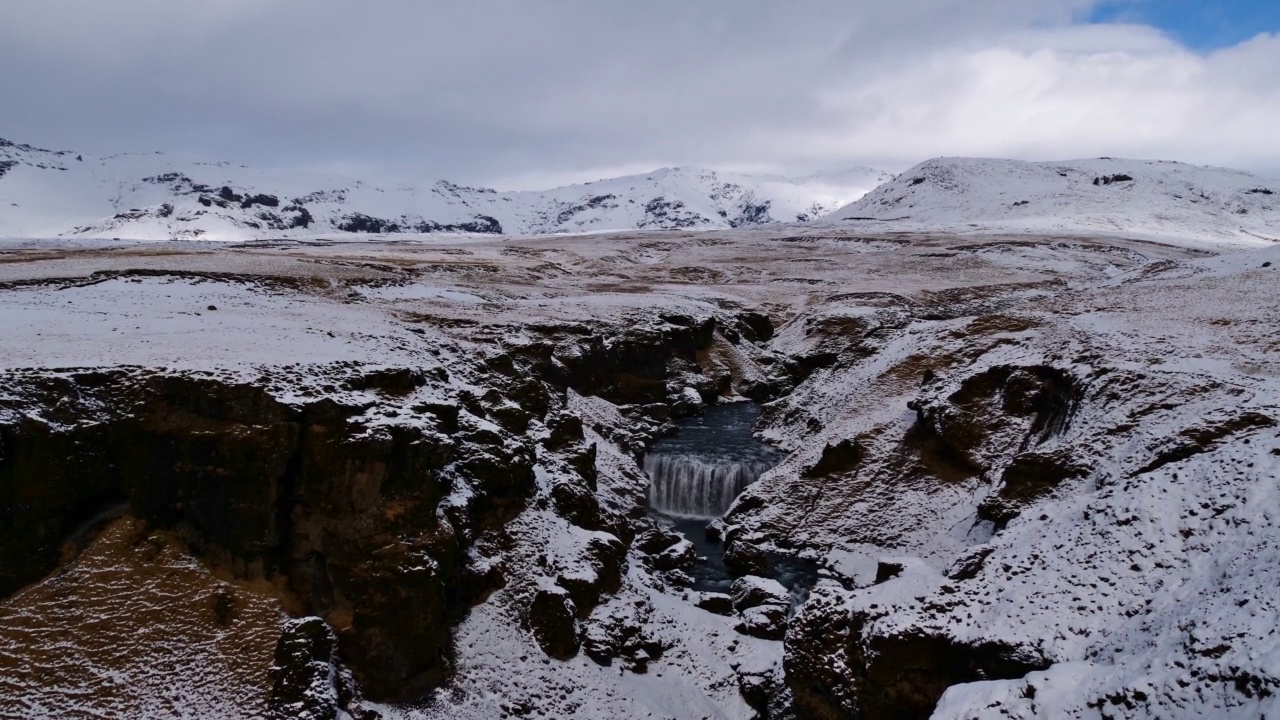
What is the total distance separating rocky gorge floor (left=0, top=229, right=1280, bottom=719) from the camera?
15.5 metres

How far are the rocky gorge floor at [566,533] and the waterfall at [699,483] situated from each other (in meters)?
1.23

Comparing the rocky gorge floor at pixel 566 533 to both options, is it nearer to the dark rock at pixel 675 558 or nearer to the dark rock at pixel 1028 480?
the dark rock at pixel 1028 480

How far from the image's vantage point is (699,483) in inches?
1366

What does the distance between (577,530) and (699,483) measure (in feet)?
35.9

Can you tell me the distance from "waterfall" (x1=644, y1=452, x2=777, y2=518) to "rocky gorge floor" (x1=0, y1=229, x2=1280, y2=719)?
123 centimetres

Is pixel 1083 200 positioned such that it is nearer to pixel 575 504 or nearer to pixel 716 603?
pixel 716 603

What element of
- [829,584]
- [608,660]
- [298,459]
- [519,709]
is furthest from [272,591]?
[829,584]

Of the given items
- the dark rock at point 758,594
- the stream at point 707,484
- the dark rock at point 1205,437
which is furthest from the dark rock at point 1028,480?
the dark rock at point 758,594

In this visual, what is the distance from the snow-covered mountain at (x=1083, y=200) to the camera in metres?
132

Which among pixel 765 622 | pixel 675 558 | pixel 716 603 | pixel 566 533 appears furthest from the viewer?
pixel 675 558

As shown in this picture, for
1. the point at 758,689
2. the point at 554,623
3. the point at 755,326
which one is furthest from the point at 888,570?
the point at 755,326

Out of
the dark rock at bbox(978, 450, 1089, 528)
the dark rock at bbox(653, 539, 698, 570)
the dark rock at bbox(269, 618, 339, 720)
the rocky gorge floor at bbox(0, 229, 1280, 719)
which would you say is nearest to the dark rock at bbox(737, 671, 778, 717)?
the rocky gorge floor at bbox(0, 229, 1280, 719)

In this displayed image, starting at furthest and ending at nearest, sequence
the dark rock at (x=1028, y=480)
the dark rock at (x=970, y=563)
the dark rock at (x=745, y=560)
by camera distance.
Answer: the dark rock at (x=745, y=560) < the dark rock at (x=1028, y=480) < the dark rock at (x=970, y=563)

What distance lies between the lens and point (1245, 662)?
1105 centimetres
